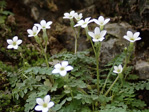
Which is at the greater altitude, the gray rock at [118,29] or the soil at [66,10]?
the soil at [66,10]

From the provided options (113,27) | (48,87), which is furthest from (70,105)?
(113,27)

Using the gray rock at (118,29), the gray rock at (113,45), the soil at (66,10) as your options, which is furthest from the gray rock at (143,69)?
the gray rock at (118,29)

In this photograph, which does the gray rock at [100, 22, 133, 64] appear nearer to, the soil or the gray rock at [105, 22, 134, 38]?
the gray rock at [105, 22, 134, 38]

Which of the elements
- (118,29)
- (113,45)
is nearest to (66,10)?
(118,29)

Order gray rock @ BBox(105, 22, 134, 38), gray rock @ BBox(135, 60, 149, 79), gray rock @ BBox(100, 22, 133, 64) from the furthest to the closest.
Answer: gray rock @ BBox(105, 22, 134, 38) < gray rock @ BBox(100, 22, 133, 64) < gray rock @ BBox(135, 60, 149, 79)

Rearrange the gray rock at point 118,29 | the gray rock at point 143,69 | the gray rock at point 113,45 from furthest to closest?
1. the gray rock at point 118,29
2. the gray rock at point 113,45
3. the gray rock at point 143,69

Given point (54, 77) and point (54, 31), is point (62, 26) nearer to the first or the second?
point (54, 31)

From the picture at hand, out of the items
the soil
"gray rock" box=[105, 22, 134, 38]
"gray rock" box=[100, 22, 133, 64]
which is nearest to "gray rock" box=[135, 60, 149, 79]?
the soil

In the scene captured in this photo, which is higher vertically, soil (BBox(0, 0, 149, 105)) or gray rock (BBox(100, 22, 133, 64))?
soil (BBox(0, 0, 149, 105))

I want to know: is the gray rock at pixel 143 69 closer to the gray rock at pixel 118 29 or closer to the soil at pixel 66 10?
the soil at pixel 66 10

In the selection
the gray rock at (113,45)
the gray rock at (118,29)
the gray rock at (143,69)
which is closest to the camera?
the gray rock at (143,69)

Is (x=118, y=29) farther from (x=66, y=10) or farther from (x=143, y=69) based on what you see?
(x=66, y=10)
